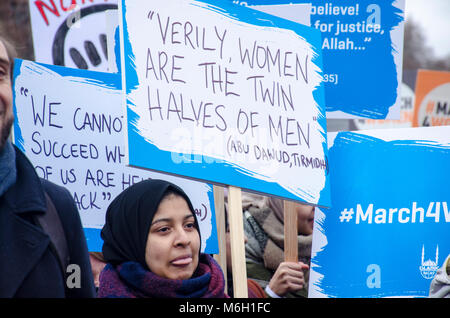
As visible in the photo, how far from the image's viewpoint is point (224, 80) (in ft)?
9.21

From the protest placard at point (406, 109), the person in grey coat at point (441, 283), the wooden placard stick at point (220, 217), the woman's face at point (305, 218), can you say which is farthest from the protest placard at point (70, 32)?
the protest placard at point (406, 109)

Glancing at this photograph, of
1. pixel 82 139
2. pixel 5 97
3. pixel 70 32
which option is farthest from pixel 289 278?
pixel 70 32

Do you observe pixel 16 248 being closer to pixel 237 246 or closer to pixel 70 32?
pixel 237 246

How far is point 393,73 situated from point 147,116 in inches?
78.5

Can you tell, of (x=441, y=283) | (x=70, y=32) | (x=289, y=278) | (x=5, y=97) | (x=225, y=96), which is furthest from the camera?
(x=70, y=32)

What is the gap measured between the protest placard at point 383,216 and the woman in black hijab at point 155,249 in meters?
0.76

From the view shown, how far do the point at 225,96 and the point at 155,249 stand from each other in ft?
2.20

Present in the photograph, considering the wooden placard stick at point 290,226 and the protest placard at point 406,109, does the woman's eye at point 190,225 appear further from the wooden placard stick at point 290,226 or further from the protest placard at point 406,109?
the protest placard at point 406,109

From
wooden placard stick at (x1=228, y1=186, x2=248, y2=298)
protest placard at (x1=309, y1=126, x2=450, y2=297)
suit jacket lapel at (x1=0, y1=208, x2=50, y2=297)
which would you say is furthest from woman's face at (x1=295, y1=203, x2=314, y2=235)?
suit jacket lapel at (x1=0, y1=208, x2=50, y2=297)

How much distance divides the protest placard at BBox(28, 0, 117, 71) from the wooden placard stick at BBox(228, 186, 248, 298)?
1854 mm

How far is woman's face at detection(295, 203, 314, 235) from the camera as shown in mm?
3779

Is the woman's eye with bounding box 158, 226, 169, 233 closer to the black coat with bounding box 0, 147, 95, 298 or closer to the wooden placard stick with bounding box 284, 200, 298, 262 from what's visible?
the black coat with bounding box 0, 147, 95, 298

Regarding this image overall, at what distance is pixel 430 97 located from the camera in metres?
7.01
